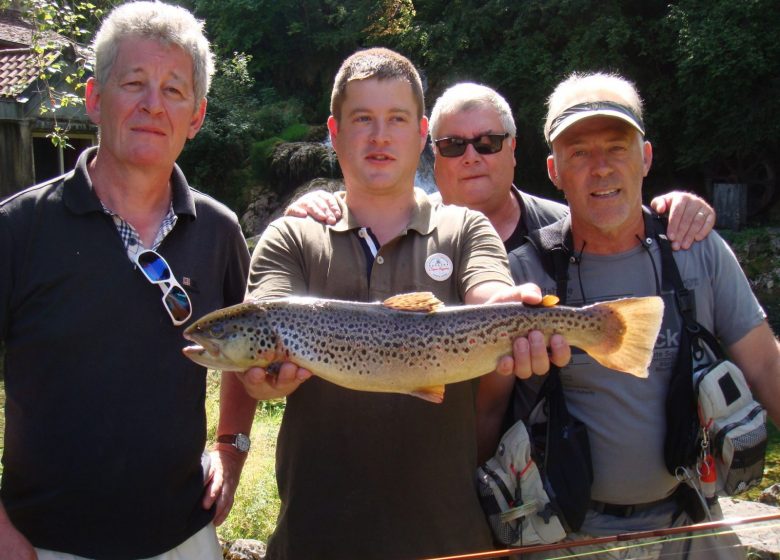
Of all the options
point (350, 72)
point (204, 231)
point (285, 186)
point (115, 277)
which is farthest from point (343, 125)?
point (285, 186)

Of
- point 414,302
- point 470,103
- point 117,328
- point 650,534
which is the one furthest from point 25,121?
point 650,534

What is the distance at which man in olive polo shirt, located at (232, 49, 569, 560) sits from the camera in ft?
9.45

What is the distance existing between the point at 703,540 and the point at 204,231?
8.39ft

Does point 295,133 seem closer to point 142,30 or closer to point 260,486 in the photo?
Answer: point 260,486

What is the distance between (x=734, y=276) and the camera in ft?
10.9

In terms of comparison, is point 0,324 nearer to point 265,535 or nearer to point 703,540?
point 703,540

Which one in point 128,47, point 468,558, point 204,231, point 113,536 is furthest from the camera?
point 204,231

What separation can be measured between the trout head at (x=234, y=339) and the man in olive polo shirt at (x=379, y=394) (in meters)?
0.09

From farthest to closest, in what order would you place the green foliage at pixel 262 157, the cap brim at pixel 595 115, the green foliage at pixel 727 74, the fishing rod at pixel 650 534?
1. the green foliage at pixel 262 157
2. the green foliage at pixel 727 74
3. the cap brim at pixel 595 115
4. the fishing rod at pixel 650 534

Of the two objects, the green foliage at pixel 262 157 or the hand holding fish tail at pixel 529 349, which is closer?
the hand holding fish tail at pixel 529 349

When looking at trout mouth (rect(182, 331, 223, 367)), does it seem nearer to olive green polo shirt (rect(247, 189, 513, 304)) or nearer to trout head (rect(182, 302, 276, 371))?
trout head (rect(182, 302, 276, 371))

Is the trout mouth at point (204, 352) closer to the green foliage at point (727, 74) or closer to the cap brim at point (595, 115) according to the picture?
the cap brim at point (595, 115)

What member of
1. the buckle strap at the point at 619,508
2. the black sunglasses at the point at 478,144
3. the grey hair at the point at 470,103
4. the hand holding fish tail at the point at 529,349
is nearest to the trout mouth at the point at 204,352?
the hand holding fish tail at the point at 529,349

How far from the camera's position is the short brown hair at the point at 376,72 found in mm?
3062
